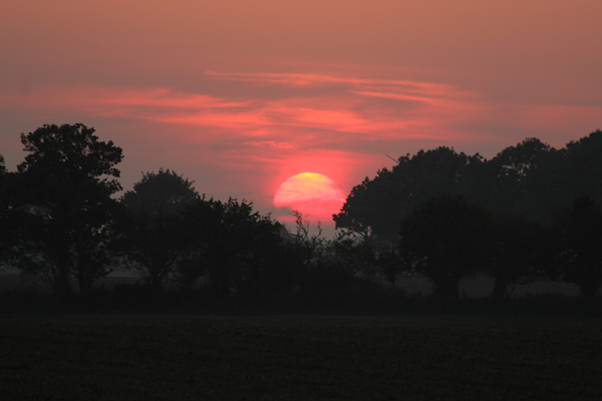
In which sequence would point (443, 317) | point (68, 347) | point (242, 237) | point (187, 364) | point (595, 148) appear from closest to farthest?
point (187, 364) < point (68, 347) < point (443, 317) < point (242, 237) < point (595, 148)

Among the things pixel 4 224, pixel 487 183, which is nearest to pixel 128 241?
pixel 4 224

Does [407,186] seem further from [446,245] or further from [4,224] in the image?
[4,224]

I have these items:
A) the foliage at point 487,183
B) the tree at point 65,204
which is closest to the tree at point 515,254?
the tree at point 65,204

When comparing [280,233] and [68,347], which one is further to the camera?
[280,233]

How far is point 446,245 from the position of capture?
51.6 metres

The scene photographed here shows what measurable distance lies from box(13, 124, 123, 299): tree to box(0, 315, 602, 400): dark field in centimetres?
1977

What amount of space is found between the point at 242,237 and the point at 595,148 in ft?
252

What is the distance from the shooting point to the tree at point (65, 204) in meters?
49.6

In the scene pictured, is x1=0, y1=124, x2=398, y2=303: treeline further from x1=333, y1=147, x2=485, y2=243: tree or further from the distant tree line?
x1=333, y1=147, x2=485, y2=243: tree

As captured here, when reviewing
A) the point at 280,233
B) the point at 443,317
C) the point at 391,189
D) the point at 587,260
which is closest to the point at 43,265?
the point at 280,233

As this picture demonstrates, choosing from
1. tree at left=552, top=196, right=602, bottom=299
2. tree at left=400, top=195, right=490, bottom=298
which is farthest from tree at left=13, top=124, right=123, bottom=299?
tree at left=552, top=196, right=602, bottom=299

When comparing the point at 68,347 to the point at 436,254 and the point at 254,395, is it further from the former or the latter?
the point at 436,254

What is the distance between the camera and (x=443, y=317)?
1783 inches

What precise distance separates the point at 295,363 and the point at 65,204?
3314 cm
